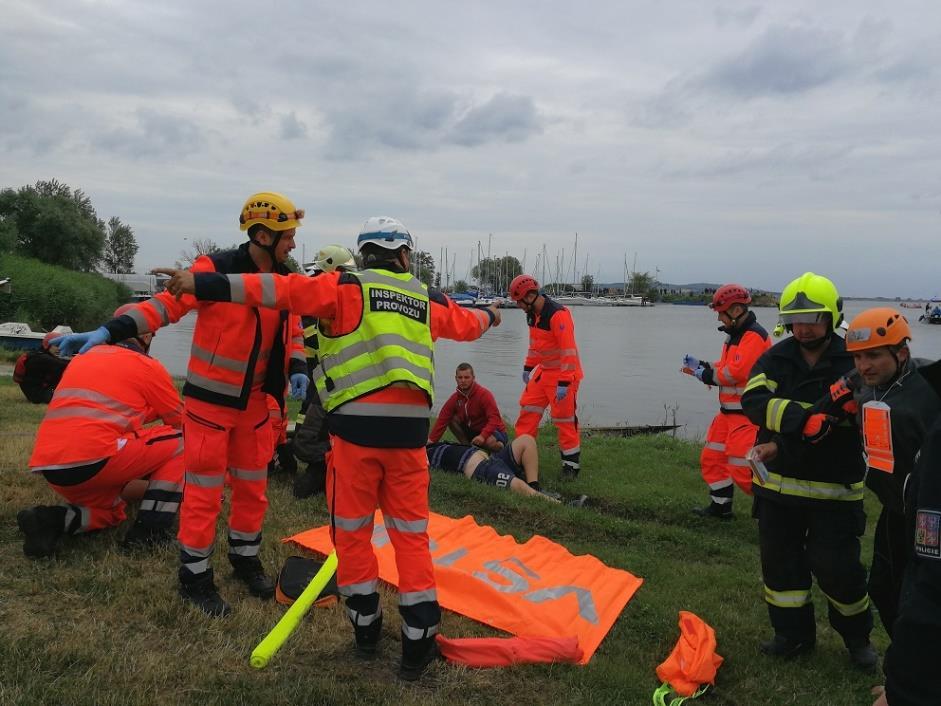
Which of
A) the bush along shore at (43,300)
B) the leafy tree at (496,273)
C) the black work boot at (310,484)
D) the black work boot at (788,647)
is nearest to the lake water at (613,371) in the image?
the bush along shore at (43,300)

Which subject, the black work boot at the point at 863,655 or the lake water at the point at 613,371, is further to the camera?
the lake water at the point at 613,371

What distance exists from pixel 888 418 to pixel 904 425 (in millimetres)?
65

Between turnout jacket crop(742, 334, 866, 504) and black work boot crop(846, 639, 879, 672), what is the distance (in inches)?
31.7

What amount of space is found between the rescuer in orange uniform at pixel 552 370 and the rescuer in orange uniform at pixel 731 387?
1.53 metres

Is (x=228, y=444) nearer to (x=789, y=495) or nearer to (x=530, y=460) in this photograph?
(x=789, y=495)

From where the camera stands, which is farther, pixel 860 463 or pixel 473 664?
pixel 860 463

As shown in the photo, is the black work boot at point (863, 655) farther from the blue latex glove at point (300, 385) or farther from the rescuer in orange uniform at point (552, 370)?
the rescuer in orange uniform at point (552, 370)

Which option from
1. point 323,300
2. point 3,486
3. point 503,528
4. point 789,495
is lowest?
point 503,528

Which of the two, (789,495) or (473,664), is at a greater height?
(789,495)

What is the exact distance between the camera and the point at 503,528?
6004 mm

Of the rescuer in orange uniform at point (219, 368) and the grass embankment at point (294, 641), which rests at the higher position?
the rescuer in orange uniform at point (219, 368)

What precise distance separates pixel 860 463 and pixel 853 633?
94 cm

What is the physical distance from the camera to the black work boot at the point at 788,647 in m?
3.90

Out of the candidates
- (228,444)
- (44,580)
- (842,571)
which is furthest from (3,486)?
(842,571)
